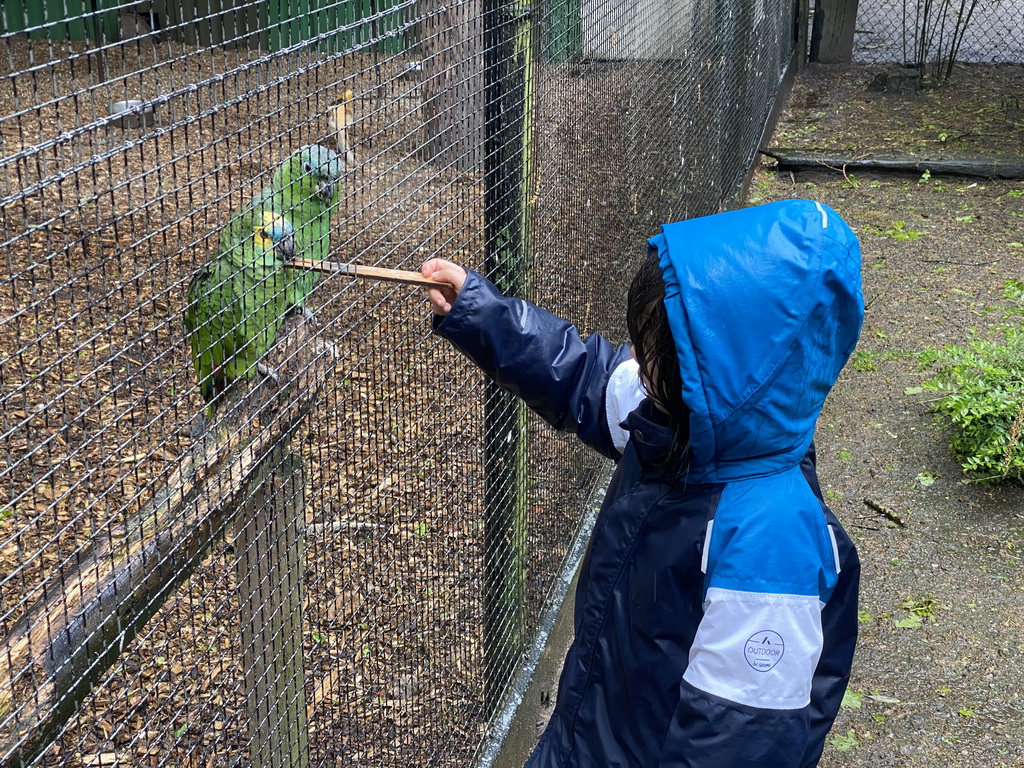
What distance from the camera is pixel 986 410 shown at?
3512mm

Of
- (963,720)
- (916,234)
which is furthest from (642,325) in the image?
(916,234)

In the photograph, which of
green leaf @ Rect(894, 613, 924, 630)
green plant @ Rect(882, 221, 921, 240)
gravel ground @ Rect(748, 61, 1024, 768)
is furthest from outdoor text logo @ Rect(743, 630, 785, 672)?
green plant @ Rect(882, 221, 921, 240)

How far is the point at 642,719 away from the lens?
1.56 m

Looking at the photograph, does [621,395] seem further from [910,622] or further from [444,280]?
[910,622]

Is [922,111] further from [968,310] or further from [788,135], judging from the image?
[968,310]

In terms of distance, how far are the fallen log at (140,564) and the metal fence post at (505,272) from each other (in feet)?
2.26

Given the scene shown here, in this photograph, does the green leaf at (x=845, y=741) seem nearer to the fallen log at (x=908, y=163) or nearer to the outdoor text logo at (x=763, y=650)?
the outdoor text logo at (x=763, y=650)

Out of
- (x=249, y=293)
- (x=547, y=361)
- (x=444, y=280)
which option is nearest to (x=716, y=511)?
(x=547, y=361)

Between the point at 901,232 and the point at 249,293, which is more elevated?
the point at 249,293

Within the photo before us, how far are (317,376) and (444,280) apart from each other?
0.30 meters

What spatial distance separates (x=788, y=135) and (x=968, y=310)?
3.29m

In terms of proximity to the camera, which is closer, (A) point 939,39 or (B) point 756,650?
(B) point 756,650

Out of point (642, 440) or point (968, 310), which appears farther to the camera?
point (968, 310)

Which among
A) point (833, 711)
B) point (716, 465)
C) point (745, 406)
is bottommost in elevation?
point (833, 711)
